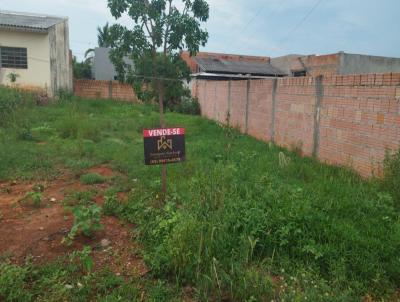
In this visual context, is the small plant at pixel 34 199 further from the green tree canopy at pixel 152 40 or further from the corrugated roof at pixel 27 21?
the corrugated roof at pixel 27 21

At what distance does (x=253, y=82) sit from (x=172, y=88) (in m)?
3.72

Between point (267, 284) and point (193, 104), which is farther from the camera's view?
point (193, 104)

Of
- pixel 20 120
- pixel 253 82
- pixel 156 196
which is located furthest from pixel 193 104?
pixel 156 196

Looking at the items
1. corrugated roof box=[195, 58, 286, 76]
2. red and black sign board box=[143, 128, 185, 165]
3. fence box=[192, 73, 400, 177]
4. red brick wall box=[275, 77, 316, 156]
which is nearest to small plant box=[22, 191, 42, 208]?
red and black sign board box=[143, 128, 185, 165]

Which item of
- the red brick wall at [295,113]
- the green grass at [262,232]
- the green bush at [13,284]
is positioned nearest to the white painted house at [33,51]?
the green grass at [262,232]

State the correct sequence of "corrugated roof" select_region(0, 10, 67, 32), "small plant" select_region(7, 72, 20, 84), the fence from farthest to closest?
"corrugated roof" select_region(0, 10, 67, 32), "small plant" select_region(7, 72, 20, 84), the fence

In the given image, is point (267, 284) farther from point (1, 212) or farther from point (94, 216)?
point (1, 212)

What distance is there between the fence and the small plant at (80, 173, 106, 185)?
13.6 ft

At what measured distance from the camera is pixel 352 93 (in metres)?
5.98

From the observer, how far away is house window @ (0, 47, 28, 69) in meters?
16.1

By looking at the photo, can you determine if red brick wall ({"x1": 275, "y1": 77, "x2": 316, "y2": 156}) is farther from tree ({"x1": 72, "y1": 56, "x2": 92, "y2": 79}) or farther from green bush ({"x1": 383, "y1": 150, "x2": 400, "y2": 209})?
tree ({"x1": 72, "y1": 56, "x2": 92, "y2": 79})

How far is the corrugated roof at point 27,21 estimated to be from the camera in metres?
15.7

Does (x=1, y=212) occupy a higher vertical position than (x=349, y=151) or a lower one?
lower

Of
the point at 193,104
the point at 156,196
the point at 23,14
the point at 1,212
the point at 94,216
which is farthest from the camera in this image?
the point at 23,14
